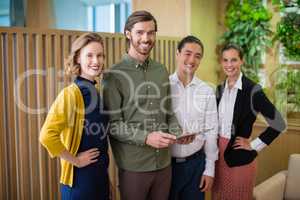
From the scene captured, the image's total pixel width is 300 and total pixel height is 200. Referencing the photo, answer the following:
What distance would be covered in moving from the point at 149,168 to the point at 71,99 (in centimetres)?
54

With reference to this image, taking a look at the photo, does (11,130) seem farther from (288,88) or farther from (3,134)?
(288,88)

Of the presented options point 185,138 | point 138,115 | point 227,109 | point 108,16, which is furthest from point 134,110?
point 108,16

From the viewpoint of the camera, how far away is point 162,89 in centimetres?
194

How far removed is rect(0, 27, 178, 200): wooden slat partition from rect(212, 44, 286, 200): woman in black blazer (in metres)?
1.01

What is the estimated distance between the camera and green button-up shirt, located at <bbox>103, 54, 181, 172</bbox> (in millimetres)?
1813

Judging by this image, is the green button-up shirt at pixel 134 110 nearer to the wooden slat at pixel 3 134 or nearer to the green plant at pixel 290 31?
the wooden slat at pixel 3 134

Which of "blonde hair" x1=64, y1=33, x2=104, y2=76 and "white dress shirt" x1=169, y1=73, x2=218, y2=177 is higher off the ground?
"blonde hair" x1=64, y1=33, x2=104, y2=76

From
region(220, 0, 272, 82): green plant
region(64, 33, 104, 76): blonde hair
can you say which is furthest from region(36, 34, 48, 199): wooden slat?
region(220, 0, 272, 82): green plant

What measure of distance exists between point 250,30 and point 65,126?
2649mm

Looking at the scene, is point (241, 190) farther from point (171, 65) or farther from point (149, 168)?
point (171, 65)

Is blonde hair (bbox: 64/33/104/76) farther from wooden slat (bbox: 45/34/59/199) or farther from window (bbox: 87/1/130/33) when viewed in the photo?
window (bbox: 87/1/130/33)

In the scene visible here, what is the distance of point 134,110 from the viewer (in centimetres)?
185

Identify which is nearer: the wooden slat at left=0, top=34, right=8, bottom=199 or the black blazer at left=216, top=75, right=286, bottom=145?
the wooden slat at left=0, top=34, right=8, bottom=199

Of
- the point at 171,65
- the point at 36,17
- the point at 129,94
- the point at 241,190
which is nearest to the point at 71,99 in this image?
the point at 129,94
